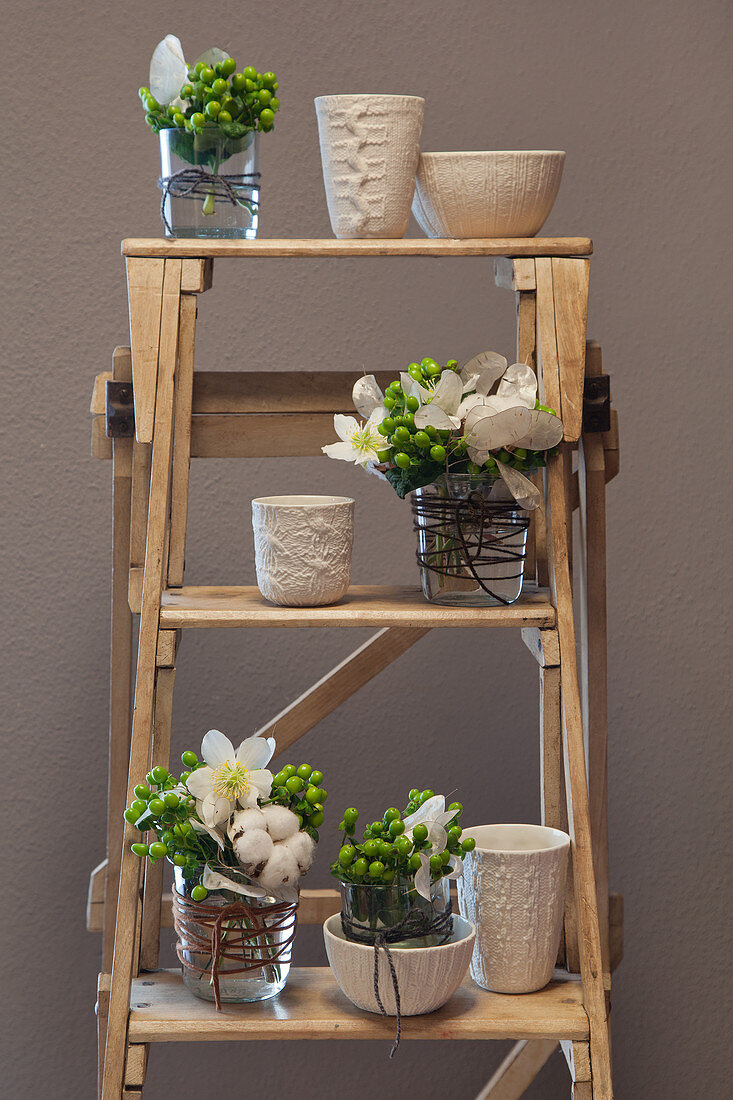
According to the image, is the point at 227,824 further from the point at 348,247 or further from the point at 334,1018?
the point at 348,247

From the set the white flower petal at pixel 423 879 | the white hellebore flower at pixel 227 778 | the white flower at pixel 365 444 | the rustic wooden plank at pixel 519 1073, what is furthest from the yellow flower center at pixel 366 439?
the rustic wooden plank at pixel 519 1073

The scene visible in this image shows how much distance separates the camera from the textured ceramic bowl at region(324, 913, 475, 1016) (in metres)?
1.16

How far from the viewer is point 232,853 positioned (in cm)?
119

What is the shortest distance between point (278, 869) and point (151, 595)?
12.1 inches

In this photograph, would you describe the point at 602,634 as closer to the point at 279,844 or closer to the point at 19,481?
the point at 279,844

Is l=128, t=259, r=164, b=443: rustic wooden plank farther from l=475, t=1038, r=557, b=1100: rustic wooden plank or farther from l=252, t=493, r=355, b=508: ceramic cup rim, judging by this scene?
l=475, t=1038, r=557, b=1100: rustic wooden plank

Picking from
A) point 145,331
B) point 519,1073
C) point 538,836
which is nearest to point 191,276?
point 145,331

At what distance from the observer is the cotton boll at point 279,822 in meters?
1.18

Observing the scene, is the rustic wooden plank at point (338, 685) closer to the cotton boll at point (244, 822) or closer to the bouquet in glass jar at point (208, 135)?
the cotton boll at point (244, 822)

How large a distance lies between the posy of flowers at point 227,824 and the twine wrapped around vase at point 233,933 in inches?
0.9

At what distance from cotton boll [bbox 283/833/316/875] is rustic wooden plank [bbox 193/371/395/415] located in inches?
20.8

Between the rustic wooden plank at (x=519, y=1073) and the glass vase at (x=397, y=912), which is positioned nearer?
the glass vase at (x=397, y=912)

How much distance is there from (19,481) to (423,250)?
96 centimetres

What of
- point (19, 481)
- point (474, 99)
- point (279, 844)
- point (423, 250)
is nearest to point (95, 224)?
point (19, 481)
